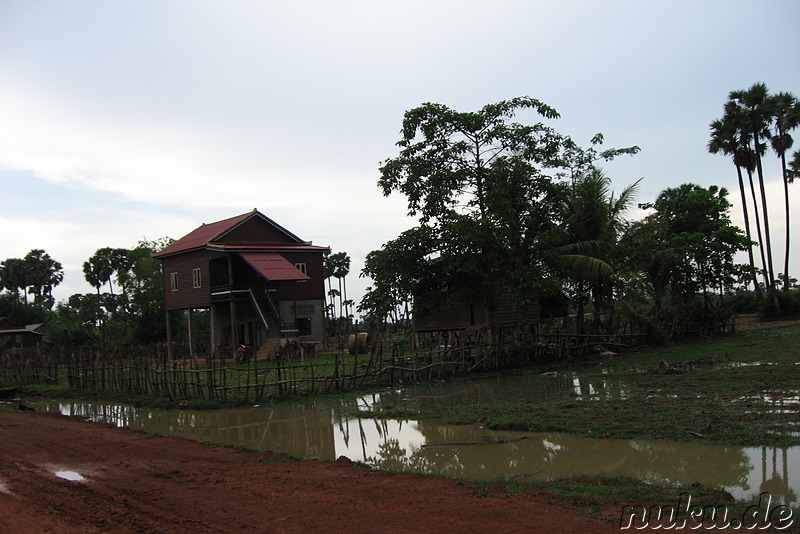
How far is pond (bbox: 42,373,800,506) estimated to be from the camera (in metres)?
7.48

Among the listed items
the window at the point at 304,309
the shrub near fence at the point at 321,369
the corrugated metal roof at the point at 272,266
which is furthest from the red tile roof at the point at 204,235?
the shrub near fence at the point at 321,369

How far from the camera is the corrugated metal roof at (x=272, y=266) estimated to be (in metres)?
27.9

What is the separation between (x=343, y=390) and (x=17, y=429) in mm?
7312

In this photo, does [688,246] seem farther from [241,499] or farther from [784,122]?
[241,499]

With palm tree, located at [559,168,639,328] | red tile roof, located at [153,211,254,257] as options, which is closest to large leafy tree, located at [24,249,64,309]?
red tile roof, located at [153,211,254,257]

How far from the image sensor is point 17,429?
1297cm

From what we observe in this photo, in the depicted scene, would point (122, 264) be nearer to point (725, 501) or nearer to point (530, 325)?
point (530, 325)

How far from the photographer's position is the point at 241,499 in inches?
284

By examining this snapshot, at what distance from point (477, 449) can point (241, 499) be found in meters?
3.76

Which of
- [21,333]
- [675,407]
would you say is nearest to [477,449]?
[675,407]

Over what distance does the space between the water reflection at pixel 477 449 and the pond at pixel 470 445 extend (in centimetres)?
1

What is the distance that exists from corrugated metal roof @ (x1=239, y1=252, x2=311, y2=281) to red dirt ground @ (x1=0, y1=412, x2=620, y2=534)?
17.7 metres

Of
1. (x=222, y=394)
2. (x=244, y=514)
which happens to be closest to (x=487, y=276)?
(x=222, y=394)

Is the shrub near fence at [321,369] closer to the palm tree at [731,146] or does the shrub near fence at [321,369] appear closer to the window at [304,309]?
the window at [304,309]
